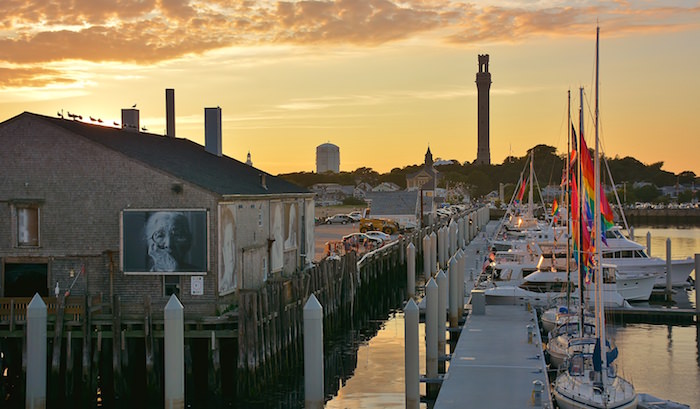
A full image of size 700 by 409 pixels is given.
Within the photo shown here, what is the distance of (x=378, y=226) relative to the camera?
8588 centimetres

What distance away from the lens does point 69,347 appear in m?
28.7

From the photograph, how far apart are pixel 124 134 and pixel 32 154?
17.2 feet

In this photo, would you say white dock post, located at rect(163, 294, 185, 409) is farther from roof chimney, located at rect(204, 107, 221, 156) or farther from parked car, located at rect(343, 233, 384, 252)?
parked car, located at rect(343, 233, 384, 252)

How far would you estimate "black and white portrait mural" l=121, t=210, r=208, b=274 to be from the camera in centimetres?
3025

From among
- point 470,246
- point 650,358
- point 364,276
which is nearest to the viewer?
point 650,358

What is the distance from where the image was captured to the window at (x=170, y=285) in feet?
99.5

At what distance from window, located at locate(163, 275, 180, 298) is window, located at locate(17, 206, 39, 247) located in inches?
191

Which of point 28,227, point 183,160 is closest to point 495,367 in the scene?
point 183,160

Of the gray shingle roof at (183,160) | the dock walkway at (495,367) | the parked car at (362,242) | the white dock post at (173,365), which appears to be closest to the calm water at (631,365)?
the dock walkway at (495,367)

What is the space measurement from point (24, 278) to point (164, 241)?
17.4 feet

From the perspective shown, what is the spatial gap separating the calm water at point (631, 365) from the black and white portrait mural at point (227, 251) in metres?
5.14

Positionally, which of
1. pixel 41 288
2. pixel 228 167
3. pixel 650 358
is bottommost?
pixel 650 358

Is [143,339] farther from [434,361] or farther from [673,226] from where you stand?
[673,226]

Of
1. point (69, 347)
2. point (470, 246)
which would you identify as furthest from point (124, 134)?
point (470, 246)
